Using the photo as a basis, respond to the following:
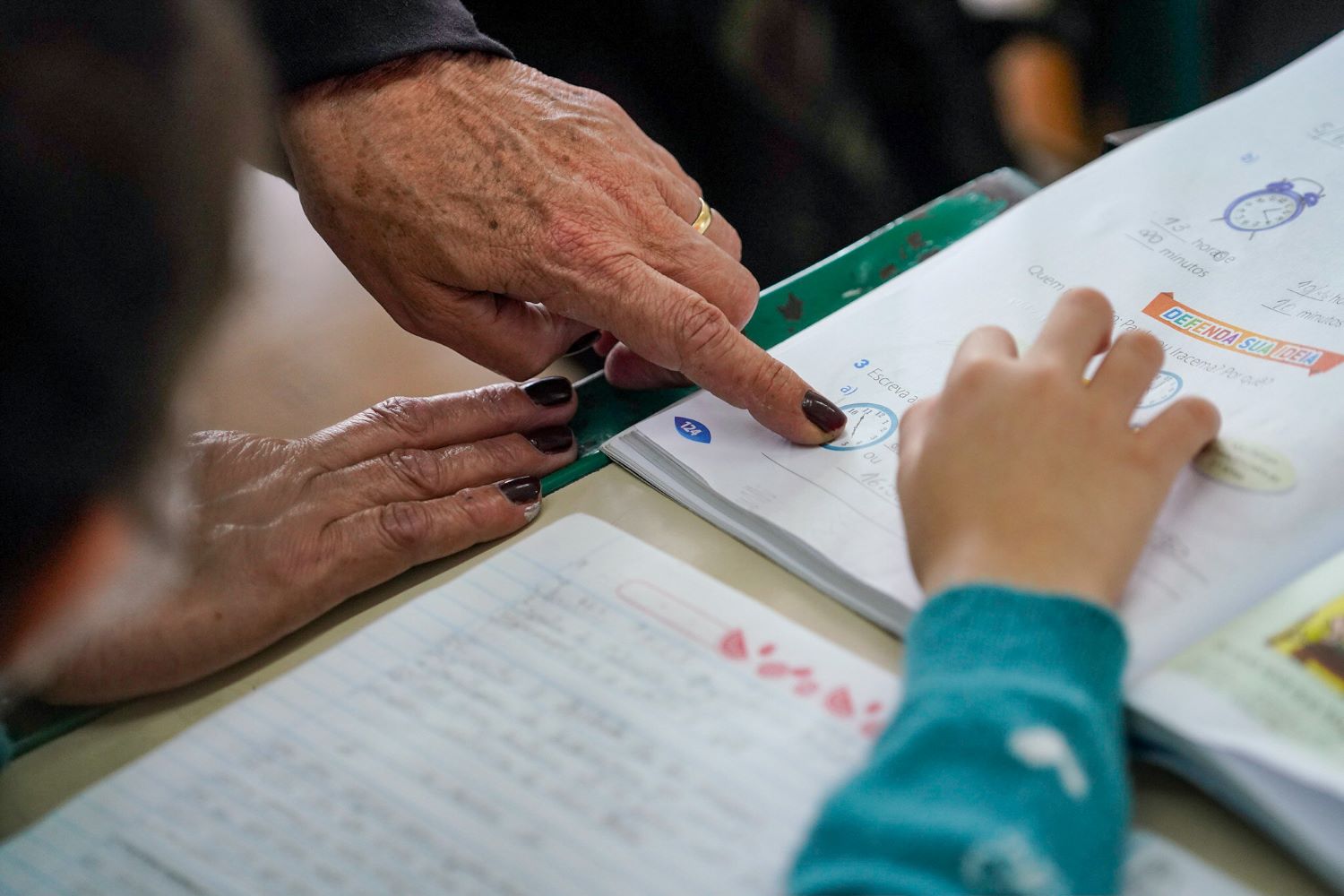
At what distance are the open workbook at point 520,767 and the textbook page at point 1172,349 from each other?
0.08 meters

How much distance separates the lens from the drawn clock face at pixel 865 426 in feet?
1.91

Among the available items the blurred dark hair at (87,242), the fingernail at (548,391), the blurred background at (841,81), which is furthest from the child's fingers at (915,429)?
the blurred background at (841,81)

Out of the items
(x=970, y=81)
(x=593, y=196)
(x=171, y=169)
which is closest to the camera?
(x=171, y=169)

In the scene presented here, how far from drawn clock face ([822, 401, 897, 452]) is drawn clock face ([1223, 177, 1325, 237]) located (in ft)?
0.90

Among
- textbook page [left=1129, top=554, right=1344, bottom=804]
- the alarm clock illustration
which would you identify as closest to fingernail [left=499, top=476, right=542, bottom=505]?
textbook page [left=1129, top=554, right=1344, bottom=804]

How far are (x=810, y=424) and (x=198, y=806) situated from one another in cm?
35

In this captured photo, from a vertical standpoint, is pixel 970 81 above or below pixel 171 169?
below

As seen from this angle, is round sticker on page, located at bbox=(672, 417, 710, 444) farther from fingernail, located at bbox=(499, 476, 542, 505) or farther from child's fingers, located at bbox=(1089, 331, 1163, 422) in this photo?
child's fingers, located at bbox=(1089, 331, 1163, 422)

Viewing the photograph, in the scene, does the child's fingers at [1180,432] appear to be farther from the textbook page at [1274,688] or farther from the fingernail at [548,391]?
the fingernail at [548,391]

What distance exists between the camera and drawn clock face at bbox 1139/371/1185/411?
0.55 metres

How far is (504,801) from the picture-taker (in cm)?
43

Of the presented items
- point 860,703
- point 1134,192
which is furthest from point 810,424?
point 1134,192

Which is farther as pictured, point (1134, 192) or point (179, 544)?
point (1134, 192)

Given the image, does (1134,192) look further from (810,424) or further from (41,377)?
(41,377)
